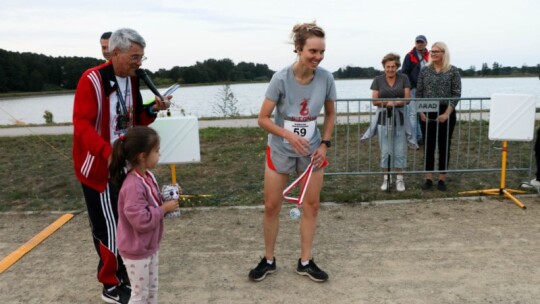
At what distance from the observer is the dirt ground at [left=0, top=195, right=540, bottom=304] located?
323 centimetres

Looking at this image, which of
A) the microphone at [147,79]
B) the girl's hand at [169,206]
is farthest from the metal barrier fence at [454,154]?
the girl's hand at [169,206]

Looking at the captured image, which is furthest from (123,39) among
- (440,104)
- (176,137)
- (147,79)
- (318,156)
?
(440,104)

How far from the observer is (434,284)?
3.30 meters

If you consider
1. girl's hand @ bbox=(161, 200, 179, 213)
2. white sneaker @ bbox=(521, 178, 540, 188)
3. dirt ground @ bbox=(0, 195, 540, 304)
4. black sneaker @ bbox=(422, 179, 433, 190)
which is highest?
girl's hand @ bbox=(161, 200, 179, 213)

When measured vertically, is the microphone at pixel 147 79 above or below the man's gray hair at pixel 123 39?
below

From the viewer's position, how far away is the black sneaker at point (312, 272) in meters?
3.38

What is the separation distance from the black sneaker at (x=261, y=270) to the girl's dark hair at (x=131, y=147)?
4.74 ft

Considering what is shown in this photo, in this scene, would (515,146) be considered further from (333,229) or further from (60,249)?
(60,249)

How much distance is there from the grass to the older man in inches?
91.8

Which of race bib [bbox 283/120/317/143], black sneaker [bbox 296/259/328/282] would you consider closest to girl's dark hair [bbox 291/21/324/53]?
race bib [bbox 283/120/317/143]

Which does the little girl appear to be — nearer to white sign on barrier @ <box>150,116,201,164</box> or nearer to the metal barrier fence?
white sign on barrier @ <box>150,116,201,164</box>

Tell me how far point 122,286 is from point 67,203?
286 centimetres

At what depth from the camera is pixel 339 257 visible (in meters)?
3.85

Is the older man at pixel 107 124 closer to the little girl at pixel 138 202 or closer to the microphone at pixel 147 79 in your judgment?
the microphone at pixel 147 79
